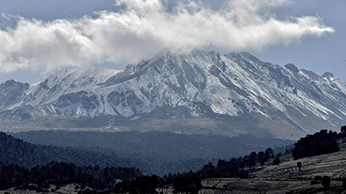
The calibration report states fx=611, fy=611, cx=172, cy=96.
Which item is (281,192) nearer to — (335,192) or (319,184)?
(319,184)

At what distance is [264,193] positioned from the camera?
200 metres

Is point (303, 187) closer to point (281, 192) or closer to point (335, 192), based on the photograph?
point (281, 192)

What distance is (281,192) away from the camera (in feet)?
640

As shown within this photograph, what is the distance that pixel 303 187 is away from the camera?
195 metres

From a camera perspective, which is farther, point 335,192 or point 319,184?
point 319,184

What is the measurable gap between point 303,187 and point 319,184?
16.8 feet

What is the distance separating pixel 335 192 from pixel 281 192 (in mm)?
33202

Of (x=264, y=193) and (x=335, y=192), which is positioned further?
(x=264, y=193)

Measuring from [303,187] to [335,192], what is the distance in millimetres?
32102

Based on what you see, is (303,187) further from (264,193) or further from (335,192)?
(335,192)

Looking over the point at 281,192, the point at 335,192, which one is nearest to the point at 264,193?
the point at 281,192

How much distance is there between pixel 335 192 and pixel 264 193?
39386 millimetres

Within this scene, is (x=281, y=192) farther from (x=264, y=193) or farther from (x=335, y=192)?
(x=335, y=192)

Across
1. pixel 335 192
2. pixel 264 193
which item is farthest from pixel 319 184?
pixel 335 192
